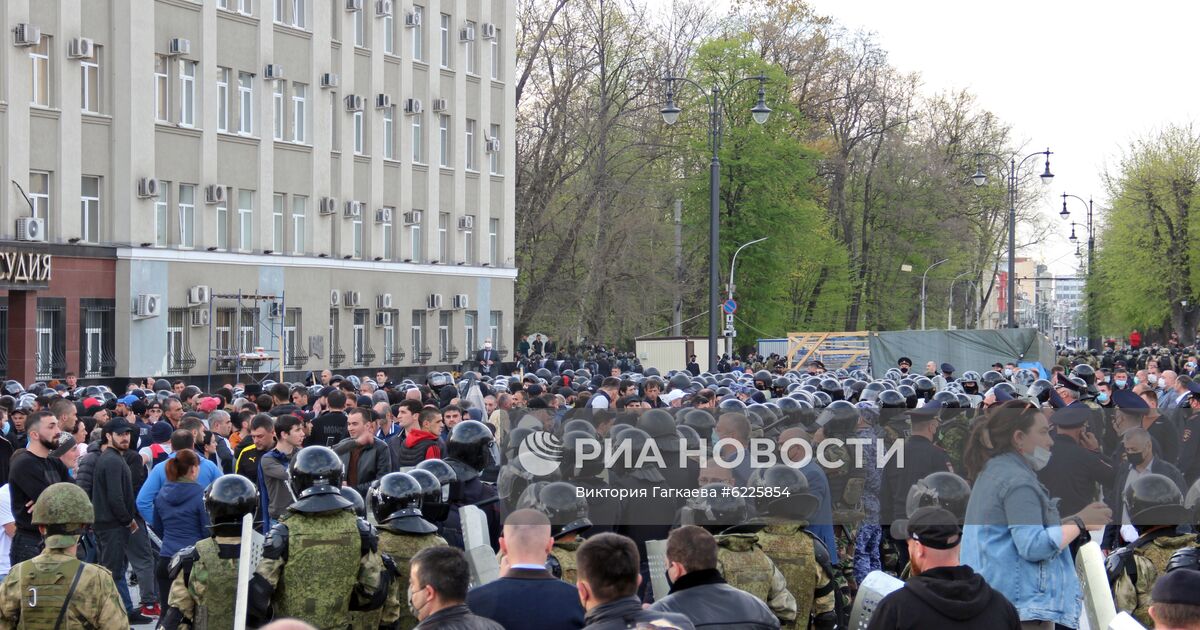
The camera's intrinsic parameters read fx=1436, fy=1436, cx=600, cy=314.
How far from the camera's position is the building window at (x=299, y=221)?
41062 mm

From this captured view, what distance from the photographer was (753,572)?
6625 millimetres

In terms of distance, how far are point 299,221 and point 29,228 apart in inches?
435

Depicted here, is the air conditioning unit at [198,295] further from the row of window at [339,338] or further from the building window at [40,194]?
the building window at [40,194]

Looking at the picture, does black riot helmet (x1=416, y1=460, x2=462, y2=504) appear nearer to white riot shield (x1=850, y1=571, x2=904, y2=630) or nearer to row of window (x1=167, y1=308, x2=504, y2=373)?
white riot shield (x1=850, y1=571, x2=904, y2=630)

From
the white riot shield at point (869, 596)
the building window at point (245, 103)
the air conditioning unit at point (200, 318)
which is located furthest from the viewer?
the building window at point (245, 103)

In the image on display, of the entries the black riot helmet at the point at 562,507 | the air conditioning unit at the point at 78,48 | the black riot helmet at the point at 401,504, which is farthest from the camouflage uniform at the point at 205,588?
the air conditioning unit at the point at 78,48

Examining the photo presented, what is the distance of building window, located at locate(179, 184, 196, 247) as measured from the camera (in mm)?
36562

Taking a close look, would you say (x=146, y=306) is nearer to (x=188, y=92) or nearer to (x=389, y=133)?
(x=188, y=92)

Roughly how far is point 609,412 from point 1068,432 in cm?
388

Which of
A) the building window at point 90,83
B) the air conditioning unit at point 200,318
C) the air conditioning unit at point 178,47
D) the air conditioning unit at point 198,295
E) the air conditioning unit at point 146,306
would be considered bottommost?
the air conditioning unit at point 200,318

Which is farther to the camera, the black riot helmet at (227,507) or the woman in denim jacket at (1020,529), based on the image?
the black riot helmet at (227,507)

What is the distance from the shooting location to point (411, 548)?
23.4 feet

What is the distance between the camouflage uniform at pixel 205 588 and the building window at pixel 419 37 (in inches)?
1609

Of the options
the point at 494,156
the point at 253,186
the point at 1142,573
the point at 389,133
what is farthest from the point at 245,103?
the point at 1142,573
